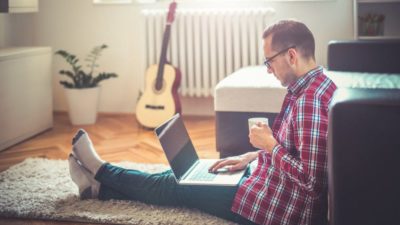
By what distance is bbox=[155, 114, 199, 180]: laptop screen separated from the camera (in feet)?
6.07

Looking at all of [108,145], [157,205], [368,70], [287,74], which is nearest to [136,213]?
[157,205]

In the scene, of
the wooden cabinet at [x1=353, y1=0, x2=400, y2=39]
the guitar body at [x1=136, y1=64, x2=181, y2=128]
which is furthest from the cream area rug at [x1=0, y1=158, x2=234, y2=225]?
the wooden cabinet at [x1=353, y1=0, x2=400, y2=39]

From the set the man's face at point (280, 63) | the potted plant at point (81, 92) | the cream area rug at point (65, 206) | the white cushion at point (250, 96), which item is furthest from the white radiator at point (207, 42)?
the man's face at point (280, 63)

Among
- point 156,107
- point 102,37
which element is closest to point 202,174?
point 156,107

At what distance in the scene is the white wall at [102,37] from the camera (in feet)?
12.9

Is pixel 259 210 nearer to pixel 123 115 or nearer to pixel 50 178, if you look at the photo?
pixel 50 178

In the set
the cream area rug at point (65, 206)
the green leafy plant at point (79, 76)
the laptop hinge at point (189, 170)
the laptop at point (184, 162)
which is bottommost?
the cream area rug at point (65, 206)

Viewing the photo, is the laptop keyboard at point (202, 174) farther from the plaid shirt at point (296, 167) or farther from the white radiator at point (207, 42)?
the white radiator at point (207, 42)

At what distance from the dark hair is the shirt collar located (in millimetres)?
48

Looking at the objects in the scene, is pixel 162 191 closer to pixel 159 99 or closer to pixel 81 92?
pixel 159 99

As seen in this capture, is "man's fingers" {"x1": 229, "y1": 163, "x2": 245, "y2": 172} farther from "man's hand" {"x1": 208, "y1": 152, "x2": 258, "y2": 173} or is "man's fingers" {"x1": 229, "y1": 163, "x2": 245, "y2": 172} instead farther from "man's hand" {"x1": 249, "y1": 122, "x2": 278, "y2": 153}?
"man's hand" {"x1": 249, "y1": 122, "x2": 278, "y2": 153}

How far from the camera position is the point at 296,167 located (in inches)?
58.3

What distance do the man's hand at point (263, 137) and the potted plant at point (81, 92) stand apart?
2.25 m

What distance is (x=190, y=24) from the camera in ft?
12.1
